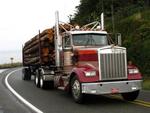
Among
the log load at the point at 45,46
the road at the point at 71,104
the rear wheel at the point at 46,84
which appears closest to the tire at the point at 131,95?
the road at the point at 71,104

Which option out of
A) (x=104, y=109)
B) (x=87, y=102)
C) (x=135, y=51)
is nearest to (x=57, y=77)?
(x=87, y=102)

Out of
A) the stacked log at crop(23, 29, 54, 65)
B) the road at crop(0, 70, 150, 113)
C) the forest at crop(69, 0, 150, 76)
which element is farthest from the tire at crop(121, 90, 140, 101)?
the forest at crop(69, 0, 150, 76)

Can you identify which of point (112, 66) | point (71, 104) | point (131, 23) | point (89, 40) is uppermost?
point (131, 23)

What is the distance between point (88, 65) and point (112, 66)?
1.07 metres

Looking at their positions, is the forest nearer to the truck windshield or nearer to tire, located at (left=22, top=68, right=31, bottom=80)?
tire, located at (left=22, top=68, right=31, bottom=80)

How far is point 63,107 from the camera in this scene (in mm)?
15914

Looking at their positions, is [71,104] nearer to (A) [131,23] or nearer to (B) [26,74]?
(B) [26,74]

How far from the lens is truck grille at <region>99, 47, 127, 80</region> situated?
643 inches

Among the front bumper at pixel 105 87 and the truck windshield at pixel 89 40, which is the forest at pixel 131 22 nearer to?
the truck windshield at pixel 89 40

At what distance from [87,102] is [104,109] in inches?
80.9

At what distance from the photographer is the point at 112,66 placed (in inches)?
646

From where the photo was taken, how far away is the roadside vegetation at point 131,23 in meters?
29.9

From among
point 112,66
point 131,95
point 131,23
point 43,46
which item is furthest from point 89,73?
point 131,23

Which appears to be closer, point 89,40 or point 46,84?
point 89,40
